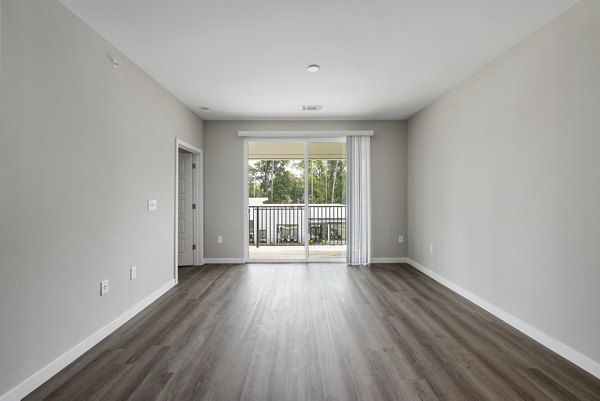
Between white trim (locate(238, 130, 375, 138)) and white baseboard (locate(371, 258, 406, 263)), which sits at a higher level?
white trim (locate(238, 130, 375, 138))

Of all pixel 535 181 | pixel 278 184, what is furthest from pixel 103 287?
pixel 535 181

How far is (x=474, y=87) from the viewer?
3.23m

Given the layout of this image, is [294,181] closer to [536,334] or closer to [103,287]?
[103,287]

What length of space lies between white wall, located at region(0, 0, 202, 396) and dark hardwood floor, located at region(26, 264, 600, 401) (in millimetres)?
330

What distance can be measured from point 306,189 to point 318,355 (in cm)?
336

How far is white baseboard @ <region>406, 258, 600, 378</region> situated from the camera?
1.96 m

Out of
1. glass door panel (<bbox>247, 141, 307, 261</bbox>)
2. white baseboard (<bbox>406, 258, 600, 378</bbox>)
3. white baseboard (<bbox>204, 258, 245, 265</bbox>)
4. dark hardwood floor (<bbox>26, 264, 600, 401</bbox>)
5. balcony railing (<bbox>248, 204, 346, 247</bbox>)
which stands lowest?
dark hardwood floor (<bbox>26, 264, 600, 401</bbox>)

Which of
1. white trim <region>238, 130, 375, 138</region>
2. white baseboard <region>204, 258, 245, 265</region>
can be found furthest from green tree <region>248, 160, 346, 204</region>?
white baseboard <region>204, 258, 245, 265</region>

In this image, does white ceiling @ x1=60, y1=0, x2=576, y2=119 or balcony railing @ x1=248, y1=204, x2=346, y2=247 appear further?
balcony railing @ x1=248, y1=204, x2=346, y2=247

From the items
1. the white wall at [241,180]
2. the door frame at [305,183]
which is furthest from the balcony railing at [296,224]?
the white wall at [241,180]

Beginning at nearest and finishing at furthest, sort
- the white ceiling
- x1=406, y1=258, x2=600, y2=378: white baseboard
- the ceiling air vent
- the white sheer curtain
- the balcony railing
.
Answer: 1. x1=406, y1=258, x2=600, y2=378: white baseboard
2. the white ceiling
3. the ceiling air vent
4. the white sheer curtain
5. the balcony railing

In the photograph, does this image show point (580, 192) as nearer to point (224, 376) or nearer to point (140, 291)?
point (224, 376)

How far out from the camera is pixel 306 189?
5223mm

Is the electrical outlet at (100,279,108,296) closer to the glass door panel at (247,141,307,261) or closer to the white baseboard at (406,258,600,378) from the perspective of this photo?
the glass door panel at (247,141,307,261)
